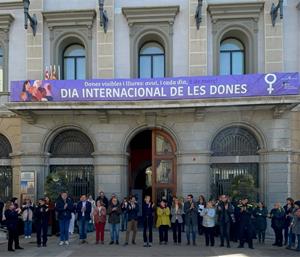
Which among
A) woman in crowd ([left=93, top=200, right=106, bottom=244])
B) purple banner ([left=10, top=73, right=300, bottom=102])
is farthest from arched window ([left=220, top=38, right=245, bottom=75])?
woman in crowd ([left=93, top=200, right=106, bottom=244])

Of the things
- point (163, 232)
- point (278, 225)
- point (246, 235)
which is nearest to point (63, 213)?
point (163, 232)

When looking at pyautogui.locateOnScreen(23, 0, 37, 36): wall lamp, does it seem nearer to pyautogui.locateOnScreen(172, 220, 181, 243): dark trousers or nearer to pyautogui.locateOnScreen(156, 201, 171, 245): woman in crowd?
pyautogui.locateOnScreen(156, 201, 171, 245): woman in crowd

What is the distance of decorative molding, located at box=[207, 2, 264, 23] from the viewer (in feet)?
73.6

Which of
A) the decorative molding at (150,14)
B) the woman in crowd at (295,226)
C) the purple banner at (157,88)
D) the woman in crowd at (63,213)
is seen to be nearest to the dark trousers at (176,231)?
the woman in crowd at (63,213)

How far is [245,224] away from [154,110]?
7.06 m

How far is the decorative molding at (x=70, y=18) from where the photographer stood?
23031mm

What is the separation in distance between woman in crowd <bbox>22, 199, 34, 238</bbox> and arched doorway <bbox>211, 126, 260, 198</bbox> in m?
7.77

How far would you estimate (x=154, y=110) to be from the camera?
2195cm

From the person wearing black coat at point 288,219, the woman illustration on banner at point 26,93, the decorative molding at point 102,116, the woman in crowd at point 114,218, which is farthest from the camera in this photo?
the decorative molding at point 102,116

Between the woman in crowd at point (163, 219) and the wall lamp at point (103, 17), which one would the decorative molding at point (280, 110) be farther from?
the wall lamp at point (103, 17)

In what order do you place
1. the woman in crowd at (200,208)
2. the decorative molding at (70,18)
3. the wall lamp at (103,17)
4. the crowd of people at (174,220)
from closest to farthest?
the crowd of people at (174,220), the woman in crowd at (200,208), the wall lamp at (103,17), the decorative molding at (70,18)

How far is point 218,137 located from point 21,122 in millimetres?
8872

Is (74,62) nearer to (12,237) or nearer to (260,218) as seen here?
(12,237)

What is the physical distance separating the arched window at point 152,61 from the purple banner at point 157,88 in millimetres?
2480
